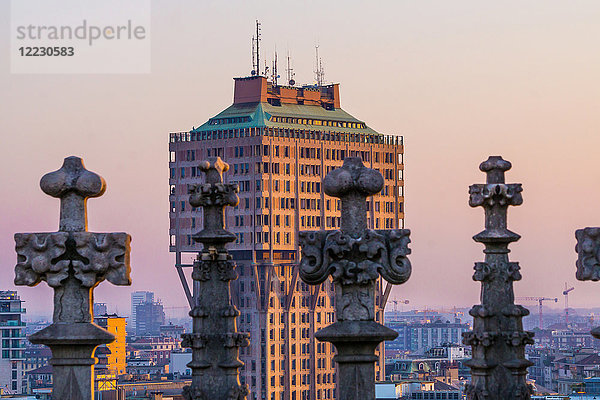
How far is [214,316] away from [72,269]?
204 inches

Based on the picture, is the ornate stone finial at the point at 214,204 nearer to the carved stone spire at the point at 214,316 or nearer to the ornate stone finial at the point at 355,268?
the carved stone spire at the point at 214,316

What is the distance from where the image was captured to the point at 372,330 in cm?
2338

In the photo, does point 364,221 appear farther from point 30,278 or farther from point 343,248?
point 30,278

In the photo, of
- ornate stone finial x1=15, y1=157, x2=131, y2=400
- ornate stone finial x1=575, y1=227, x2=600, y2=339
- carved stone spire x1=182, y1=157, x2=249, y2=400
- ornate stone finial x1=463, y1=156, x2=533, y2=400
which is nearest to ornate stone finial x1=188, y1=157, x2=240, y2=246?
carved stone spire x1=182, y1=157, x2=249, y2=400

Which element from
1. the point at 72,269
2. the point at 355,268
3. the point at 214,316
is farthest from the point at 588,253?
the point at 214,316

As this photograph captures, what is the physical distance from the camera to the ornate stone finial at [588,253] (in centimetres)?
2303

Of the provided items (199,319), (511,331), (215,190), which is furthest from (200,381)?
(511,331)

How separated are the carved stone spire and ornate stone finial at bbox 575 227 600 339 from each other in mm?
6063

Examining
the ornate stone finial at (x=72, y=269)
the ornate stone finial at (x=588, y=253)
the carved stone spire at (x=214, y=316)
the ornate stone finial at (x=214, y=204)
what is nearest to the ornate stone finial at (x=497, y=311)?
the carved stone spire at (x=214, y=316)

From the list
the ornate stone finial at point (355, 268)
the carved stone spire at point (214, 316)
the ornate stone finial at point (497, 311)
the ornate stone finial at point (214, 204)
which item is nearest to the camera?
the ornate stone finial at point (355, 268)

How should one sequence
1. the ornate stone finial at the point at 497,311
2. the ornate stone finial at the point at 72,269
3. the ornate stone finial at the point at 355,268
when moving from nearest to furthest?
the ornate stone finial at the point at 72,269, the ornate stone finial at the point at 355,268, the ornate stone finial at the point at 497,311

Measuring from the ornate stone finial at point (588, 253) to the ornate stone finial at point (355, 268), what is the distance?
200 cm

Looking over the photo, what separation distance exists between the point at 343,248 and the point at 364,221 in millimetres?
523

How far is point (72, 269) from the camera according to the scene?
22.8 m
